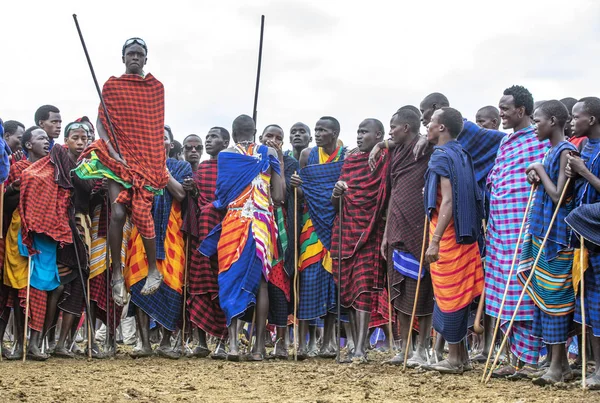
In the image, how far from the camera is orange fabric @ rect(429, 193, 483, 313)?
24.7 feet

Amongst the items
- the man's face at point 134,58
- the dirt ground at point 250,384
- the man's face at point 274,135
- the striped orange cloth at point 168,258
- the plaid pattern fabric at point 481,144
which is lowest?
the dirt ground at point 250,384

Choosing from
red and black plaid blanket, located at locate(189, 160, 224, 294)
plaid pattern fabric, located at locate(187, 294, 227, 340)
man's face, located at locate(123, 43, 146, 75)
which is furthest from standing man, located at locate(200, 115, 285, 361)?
man's face, located at locate(123, 43, 146, 75)

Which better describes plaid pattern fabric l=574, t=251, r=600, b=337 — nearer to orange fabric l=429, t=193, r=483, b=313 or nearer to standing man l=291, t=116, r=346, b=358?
orange fabric l=429, t=193, r=483, b=313

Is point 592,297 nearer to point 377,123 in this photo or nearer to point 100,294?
point 377,123

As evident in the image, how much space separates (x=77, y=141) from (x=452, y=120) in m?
4.65

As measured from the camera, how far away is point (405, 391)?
6.54 m

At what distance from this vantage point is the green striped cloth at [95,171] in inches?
349

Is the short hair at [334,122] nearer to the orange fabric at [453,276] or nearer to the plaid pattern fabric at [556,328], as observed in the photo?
the orange fabric at [453,276]

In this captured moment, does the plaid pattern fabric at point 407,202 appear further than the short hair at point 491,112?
No

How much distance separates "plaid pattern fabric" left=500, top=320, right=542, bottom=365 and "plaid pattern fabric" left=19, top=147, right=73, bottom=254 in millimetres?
5100

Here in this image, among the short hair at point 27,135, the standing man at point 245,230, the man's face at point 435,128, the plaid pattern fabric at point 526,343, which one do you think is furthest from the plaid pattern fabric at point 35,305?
the plaid pattern fabric at point 526,343

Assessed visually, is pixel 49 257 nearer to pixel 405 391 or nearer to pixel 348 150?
pixel 348 150

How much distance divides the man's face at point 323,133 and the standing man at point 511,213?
272cm

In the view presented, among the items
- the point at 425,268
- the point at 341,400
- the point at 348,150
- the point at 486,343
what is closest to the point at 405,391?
the point at 341,400
